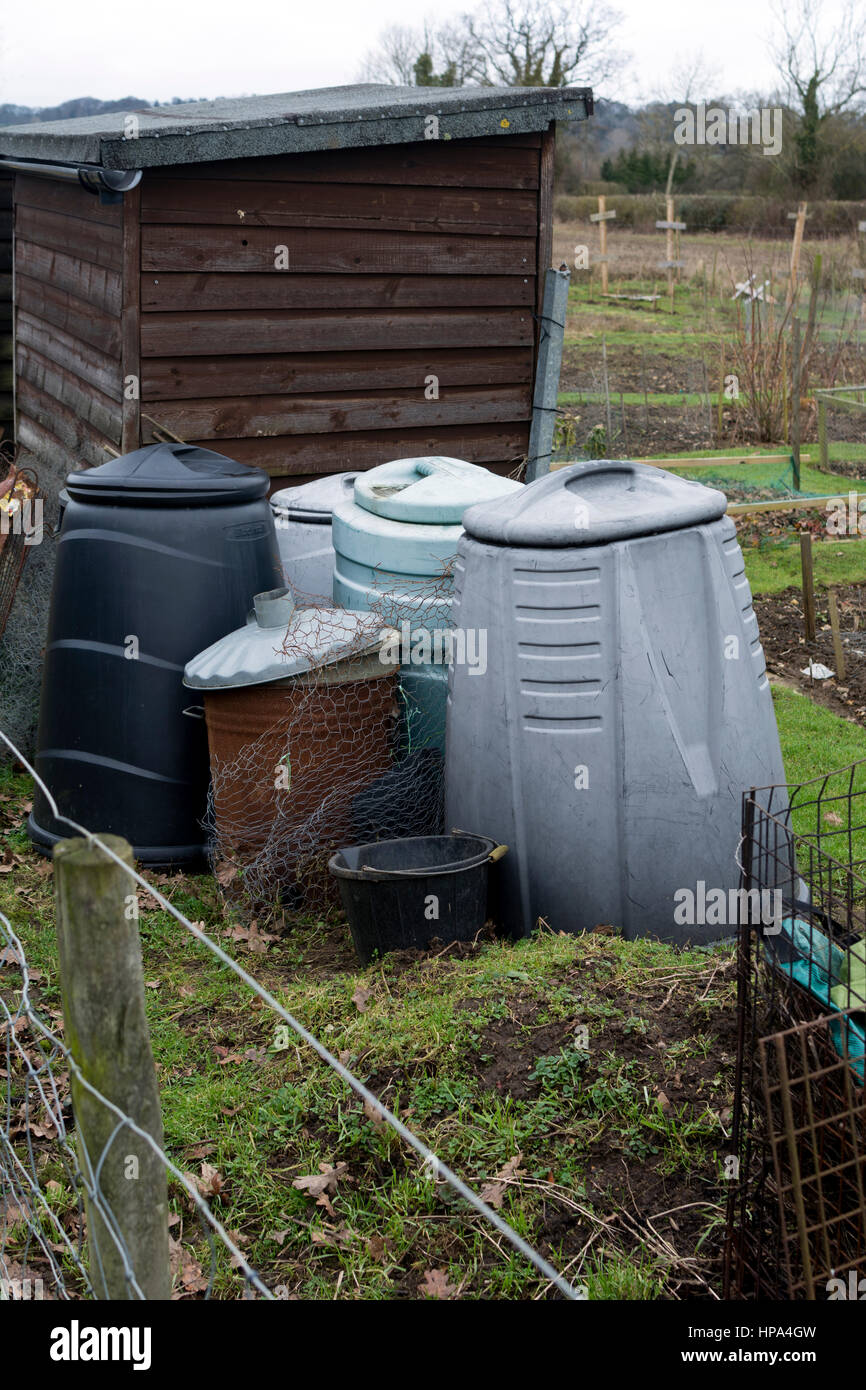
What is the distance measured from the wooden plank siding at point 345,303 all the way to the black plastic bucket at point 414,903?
11.1 feet

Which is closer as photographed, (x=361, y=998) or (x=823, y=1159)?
(x=823, y=1159)

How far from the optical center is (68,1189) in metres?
3.08

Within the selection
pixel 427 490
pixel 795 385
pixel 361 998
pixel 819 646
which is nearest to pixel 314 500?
pixel 427 490

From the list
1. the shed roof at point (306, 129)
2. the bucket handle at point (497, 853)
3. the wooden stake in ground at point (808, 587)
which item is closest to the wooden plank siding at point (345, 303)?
the shed roof at point (306, 129)

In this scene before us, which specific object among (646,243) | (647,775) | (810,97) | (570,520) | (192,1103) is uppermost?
(810,97)

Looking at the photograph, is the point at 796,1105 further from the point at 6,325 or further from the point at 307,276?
the point at 6,325

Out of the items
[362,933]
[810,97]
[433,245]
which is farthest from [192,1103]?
[810,97]

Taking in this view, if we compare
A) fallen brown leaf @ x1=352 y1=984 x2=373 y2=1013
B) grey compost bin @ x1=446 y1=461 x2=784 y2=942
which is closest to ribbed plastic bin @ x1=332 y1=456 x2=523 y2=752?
grey compost bin @ x1=446 y1=461 x2=784 y2=942

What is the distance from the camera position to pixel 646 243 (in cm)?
3266

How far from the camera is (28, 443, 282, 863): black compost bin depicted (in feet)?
15.8

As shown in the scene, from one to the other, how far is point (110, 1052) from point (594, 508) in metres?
2.66

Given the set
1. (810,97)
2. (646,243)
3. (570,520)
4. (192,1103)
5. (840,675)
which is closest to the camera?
(192,1103)
